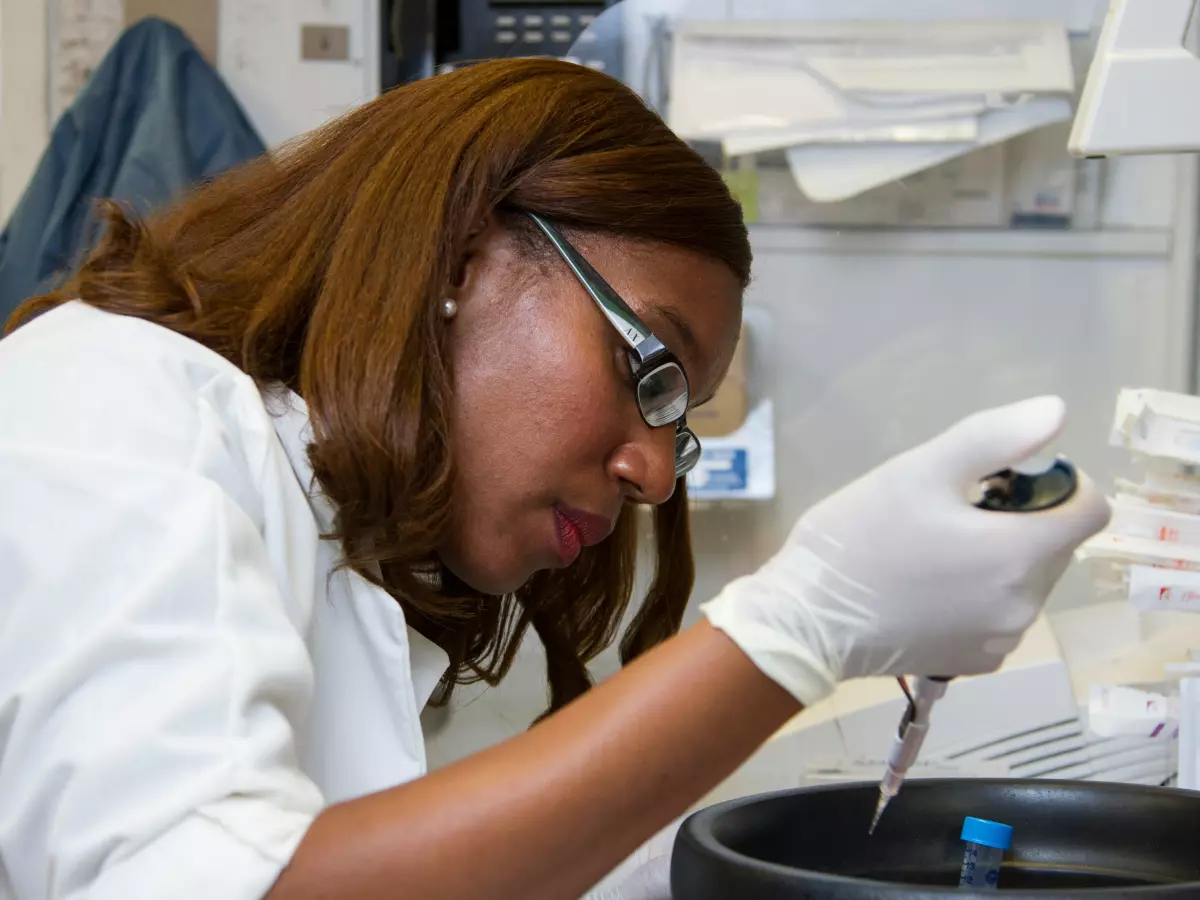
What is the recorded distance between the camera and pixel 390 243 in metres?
0.85

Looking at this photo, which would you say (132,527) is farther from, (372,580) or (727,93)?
(727,93)

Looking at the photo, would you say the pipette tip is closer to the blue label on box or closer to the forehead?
the forehead

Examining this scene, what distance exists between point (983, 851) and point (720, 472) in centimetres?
115

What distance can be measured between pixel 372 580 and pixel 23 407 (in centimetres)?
26

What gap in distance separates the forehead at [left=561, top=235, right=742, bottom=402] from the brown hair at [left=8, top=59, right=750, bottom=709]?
0.01m

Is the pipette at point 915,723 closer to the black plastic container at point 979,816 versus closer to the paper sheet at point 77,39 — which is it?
the black plastic container at point 979,816

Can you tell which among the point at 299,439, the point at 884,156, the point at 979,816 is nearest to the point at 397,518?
the point at 299,439

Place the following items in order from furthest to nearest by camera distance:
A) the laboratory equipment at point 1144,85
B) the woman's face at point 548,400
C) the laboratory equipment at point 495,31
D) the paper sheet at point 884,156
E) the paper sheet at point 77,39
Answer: the paper sheet at point 77,39 < the laboratory equipment at point 495,31 < the paper sheet at point 884,156 < the laboratory equipment at point 1144,85 < the woman's face at point 548,400

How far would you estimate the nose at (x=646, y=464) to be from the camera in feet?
3.00

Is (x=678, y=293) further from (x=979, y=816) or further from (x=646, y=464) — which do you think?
(x=979, y=816)

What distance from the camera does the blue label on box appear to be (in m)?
1.93

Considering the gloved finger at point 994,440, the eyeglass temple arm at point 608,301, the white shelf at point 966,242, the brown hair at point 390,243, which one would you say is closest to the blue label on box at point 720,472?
the white shelf at point 966,242

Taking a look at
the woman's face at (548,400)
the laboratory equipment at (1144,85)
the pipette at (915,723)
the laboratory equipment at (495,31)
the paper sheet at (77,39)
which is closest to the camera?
the pipette at (915,723)

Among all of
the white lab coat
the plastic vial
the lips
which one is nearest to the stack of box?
the plastic vial
